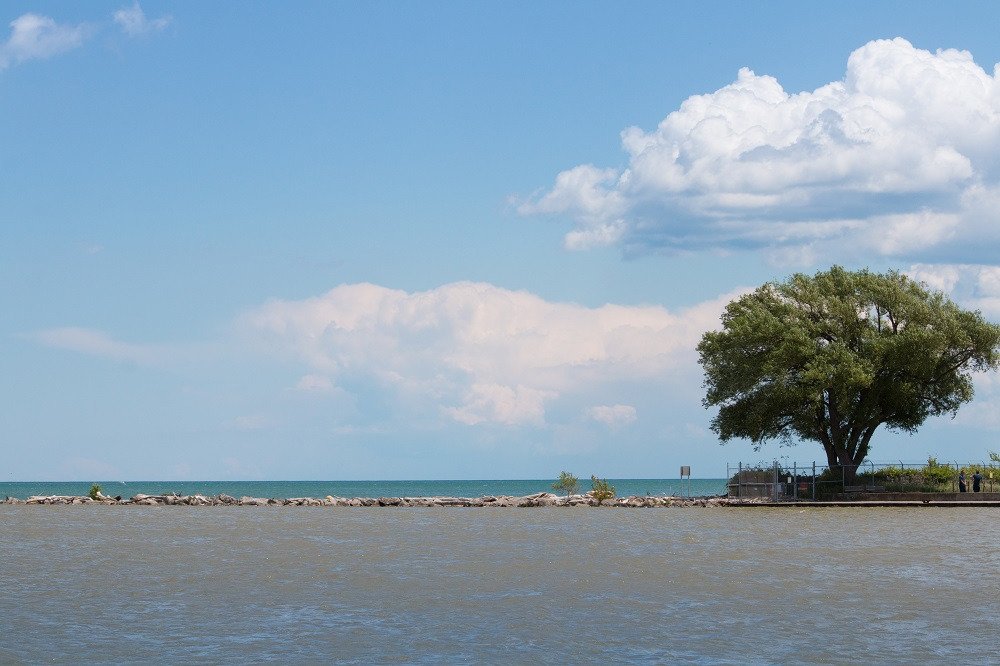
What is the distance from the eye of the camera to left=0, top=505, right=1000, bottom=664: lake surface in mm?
18891

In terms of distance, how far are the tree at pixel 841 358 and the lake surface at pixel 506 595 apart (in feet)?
63.1

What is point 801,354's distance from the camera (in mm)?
66000

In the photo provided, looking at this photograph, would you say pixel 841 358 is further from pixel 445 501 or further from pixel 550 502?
pixel 445 501

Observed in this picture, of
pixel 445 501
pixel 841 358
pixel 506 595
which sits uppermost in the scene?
pixel 841 358

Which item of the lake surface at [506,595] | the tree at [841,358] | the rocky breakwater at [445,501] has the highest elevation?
the tree at [841,358]

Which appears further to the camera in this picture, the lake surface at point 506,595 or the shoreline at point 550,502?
the shoreline at point 550,502

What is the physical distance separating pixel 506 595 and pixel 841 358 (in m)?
44.6

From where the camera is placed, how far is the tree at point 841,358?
66.4 m

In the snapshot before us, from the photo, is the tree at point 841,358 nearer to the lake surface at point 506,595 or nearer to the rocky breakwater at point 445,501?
the rocky breakwater at point 445,501

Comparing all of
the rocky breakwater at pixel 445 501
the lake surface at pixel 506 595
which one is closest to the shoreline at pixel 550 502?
the rocky breakwater at pixel 445 501

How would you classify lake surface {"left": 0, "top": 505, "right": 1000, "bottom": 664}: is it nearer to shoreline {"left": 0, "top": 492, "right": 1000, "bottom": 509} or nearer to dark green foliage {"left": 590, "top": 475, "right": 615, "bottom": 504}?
shoreline {"left": 0, "top": 492, "right": 1000, "bottom": 509}

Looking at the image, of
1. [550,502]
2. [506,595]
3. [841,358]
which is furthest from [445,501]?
[506,595]

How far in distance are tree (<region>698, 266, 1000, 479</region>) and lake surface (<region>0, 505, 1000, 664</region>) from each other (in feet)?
63.1

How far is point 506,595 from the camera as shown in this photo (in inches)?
1001
